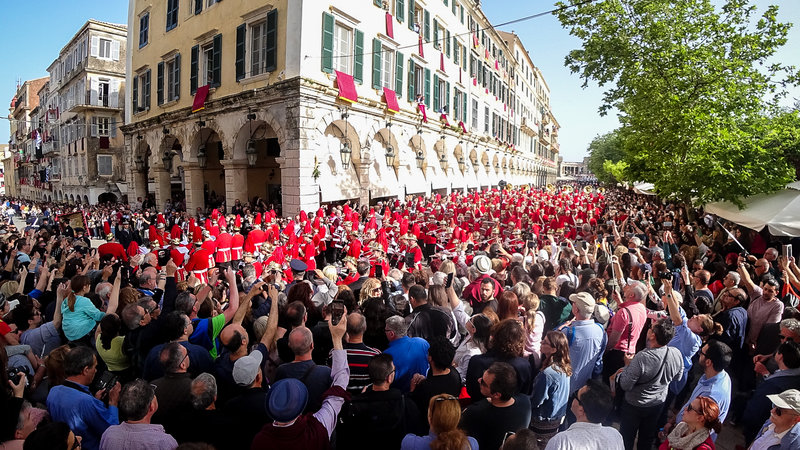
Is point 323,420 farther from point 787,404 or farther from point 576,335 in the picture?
point 787,404

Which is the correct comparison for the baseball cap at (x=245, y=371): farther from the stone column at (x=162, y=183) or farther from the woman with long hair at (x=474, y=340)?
the stone column at (x=162, y=183)

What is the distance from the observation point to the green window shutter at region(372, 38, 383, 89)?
58.1ft

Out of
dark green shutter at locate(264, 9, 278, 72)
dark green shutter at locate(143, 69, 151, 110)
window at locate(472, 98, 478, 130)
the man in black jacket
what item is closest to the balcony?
dark green shutter at locate(143, 69, 151, 110)

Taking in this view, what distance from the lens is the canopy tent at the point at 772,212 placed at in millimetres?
8241

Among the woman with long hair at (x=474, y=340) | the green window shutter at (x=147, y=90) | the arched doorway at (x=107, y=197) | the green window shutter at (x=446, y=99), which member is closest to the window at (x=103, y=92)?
the arched doorway at (x=107, y=197)

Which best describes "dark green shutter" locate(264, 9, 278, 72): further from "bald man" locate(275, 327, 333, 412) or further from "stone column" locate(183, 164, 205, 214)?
"bald man" locate(275, 327, 333, 412)

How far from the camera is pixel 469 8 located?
2798 cm

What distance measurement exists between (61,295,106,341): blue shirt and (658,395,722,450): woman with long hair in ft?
17.4

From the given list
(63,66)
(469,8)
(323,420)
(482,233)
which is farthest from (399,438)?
(63,66)

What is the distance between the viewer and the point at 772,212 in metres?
9.03

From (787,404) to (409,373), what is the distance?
2.53 m

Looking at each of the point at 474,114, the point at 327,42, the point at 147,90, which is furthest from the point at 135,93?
the point at 474,114

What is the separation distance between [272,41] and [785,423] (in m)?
16.3

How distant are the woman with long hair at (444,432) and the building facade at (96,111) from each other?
3281cm
